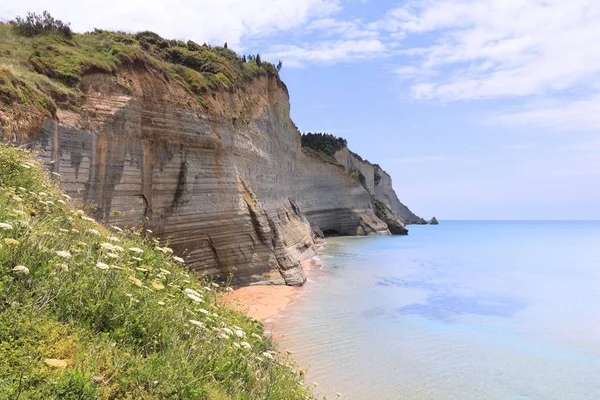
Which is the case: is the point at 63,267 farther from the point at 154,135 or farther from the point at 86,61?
the point at 86,61

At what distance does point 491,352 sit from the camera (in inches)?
476

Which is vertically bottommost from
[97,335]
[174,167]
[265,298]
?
[265,298]

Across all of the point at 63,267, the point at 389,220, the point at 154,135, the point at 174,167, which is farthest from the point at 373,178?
the point at 63,267

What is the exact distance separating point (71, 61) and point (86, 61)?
0.43 m

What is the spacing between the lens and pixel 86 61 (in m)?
13.6

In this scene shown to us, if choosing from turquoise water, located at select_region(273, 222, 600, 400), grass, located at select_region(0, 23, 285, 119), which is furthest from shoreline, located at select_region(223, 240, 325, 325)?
grass, located at select_region(0, 23, 285, 119)

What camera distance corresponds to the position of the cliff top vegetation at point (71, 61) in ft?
36.4

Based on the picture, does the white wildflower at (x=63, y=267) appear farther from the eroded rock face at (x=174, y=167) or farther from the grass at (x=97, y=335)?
the eroded rock face at (x=174, y=167)

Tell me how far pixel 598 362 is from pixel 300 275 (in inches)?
471

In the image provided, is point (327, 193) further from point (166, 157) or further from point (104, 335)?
point (104, 335)

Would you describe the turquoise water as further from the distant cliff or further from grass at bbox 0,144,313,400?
grass at bbox 0,144,313,400

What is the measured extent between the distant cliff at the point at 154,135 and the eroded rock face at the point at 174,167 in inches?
1.6

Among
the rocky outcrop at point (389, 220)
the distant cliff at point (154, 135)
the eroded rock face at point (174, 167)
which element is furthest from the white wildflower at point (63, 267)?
the rocky outcrop at point (389, 220)

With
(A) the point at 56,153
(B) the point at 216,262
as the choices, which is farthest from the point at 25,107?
(B) the point at 216,262
